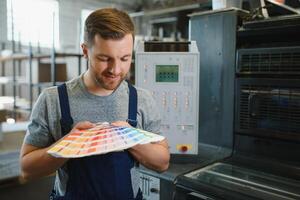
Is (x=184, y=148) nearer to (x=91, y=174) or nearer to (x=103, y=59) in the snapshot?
(x=91, y=174)

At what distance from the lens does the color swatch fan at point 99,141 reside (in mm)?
738

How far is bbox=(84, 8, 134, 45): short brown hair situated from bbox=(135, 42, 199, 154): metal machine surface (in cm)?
57

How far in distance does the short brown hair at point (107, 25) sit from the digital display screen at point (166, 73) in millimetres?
585

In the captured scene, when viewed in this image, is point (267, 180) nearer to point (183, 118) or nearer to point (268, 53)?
point (183, 118)

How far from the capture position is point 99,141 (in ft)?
2.57

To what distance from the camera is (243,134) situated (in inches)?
62.7

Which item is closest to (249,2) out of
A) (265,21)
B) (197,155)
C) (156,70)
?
(265,21)

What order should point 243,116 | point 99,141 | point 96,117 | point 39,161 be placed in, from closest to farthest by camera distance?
point 99,141, point 39,161, point 96,117, point 243,116

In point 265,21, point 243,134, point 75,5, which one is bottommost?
point 243,134

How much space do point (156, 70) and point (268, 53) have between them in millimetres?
581

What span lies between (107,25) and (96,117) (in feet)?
1.04

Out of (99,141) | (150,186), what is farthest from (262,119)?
(99,141)

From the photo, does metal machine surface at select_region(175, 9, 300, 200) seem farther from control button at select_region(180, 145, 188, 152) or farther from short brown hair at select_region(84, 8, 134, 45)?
short brown hair at select_region(84, 8, 134, 45)

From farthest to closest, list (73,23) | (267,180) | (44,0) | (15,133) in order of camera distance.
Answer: (73,23)
(44,0)
(15,133)
(267,180)
